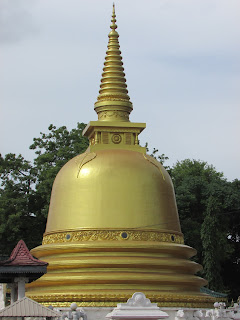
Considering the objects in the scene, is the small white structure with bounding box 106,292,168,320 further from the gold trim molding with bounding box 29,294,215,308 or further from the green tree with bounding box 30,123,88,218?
the green tree with bounding box 30,123,88,218

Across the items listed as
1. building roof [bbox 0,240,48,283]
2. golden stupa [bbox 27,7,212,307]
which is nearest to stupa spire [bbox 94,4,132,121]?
golden stupa [bbox 27,7,212,307]

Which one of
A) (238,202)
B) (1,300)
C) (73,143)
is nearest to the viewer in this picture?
(1,300)

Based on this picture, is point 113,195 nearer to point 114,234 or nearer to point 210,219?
point 114,234

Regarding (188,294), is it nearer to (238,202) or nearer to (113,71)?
(113,71)

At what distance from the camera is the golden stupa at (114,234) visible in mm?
25500

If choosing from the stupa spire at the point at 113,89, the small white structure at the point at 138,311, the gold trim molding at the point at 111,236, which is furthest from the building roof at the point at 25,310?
the stupa spire at the point at 113,89

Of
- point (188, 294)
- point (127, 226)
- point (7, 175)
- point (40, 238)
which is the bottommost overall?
point (188, 294)

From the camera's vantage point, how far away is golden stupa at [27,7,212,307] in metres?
25.5

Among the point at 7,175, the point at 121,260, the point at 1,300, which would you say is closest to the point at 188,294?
the point at 121,260

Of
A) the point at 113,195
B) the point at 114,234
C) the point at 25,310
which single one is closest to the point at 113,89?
the point at 113,195

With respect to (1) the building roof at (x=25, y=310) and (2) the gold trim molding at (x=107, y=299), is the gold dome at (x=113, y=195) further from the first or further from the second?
(1) the building roof at (x=25, y=310)

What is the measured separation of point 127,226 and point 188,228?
15.0m

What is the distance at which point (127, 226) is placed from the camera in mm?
26578

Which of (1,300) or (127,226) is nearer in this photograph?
(127,226)
